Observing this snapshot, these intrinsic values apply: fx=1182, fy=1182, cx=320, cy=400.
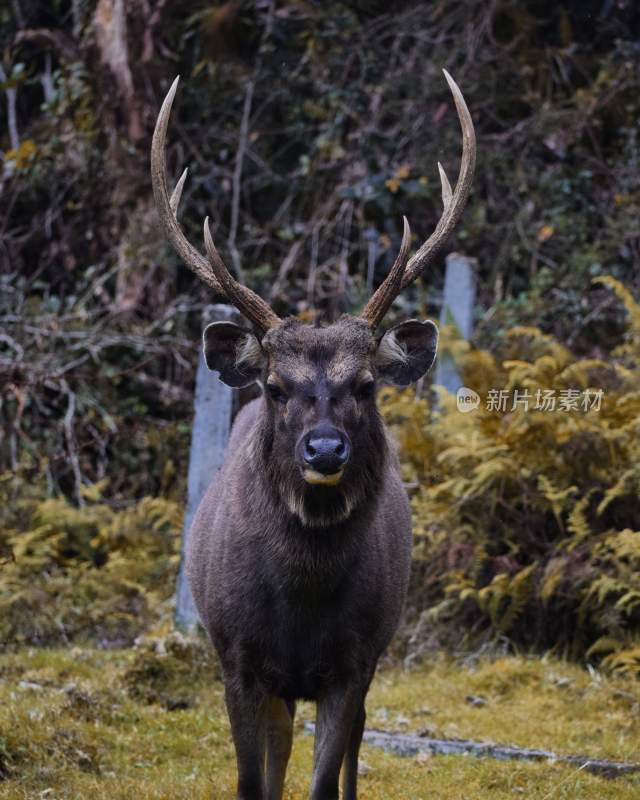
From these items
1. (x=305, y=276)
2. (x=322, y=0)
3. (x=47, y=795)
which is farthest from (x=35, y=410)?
(x=47, y=795)

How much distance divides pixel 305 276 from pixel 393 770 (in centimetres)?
899

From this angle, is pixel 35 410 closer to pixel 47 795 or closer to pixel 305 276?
pixel 305 276

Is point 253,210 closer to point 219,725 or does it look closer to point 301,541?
point 219,725

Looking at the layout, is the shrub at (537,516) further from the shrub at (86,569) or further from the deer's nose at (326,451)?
the deer's nose at (326,451)

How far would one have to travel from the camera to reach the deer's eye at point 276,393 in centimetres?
495

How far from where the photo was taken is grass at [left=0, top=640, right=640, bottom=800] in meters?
6.10

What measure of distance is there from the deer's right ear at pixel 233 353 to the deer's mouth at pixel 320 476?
800 millimetres

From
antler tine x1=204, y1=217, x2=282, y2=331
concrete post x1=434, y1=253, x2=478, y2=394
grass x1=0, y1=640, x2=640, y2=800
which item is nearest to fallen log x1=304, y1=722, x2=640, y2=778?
grass x1=0, y1=640, x2=640, y2=800

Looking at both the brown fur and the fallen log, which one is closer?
the brown fur

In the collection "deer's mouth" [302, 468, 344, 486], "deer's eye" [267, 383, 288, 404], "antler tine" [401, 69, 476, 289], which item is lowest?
"deer's mouth" [302, 468, 344, 486]

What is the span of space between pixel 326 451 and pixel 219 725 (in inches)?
135

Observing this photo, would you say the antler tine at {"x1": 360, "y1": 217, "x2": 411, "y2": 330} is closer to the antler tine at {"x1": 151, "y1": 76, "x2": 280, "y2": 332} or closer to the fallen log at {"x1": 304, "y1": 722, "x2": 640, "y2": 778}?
the antler tine at {"x1": 151, "y1": 76, "x2": 280, "y2": 332}

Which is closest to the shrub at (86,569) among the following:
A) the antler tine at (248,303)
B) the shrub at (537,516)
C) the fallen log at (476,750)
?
the shrub at (537,516)

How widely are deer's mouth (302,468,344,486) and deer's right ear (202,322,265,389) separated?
0.80 meters
